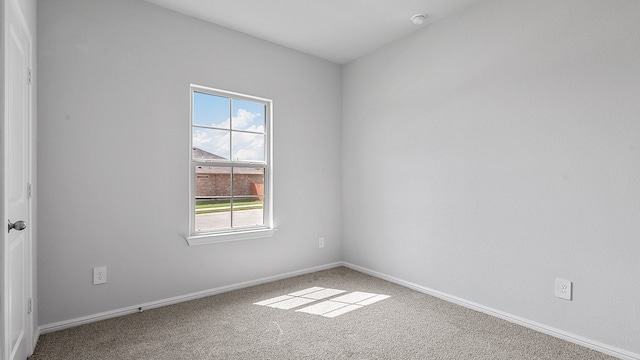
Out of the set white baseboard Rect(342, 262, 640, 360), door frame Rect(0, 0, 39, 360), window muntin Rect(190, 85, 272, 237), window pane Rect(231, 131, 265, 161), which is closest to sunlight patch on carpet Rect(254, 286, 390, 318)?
white baseboard Rect(342, 262, 640, 360)

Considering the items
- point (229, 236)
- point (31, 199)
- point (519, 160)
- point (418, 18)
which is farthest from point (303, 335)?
point (418, 18)

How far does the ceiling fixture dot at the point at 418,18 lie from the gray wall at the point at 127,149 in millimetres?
1450

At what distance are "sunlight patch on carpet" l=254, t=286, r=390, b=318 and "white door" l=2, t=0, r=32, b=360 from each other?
160 centimetres

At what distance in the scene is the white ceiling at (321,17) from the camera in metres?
2.79

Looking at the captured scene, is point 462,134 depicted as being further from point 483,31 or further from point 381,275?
point 381,275

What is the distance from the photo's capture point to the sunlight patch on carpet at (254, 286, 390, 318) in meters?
2.78

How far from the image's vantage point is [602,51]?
214 cm

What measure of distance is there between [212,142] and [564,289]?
3.12 metres

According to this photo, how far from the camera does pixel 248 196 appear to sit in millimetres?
3467

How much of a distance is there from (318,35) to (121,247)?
2681 millimetres

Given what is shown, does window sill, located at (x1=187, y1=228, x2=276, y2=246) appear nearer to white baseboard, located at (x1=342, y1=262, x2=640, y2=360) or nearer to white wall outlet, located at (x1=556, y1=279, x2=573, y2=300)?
white baseboard, located at (x1=342, y1=262, x2=640, y2=360)

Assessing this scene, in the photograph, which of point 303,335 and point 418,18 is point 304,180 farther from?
point 418,18

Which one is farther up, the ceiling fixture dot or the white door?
the ceiling fixture dot

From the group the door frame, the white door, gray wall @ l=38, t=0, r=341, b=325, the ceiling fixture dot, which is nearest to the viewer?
the door frame
